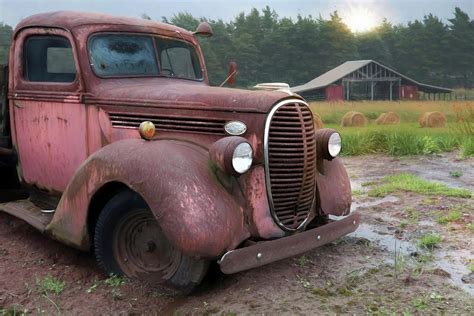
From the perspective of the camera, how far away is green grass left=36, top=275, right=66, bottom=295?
362 centimetres

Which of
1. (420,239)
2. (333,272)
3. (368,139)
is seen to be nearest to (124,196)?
(333,272)

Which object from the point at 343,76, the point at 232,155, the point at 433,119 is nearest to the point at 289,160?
the point at 232,155

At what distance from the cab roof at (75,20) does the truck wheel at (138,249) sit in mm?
1692

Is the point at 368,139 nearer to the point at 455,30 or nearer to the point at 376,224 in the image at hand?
the point at 376,224

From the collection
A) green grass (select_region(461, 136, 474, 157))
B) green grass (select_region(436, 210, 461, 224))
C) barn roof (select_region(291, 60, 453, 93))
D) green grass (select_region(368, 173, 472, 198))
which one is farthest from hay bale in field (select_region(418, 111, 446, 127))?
green grass (select_region(436, 210, 461, 224))

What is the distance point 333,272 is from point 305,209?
1.69 feet

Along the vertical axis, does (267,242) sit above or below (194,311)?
above

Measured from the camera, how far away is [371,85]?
2089cm

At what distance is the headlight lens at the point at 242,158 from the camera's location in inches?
132

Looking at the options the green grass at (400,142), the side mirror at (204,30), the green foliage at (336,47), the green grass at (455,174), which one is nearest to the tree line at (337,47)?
the green foliage at (336,47)

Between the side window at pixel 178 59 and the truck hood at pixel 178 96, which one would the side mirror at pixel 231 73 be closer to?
the side window at pixel 178 59

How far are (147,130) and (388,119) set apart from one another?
12079 mm

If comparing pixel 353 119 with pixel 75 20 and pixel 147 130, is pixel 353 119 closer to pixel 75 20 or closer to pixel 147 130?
pixel 75 20

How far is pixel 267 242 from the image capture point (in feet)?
11.2
